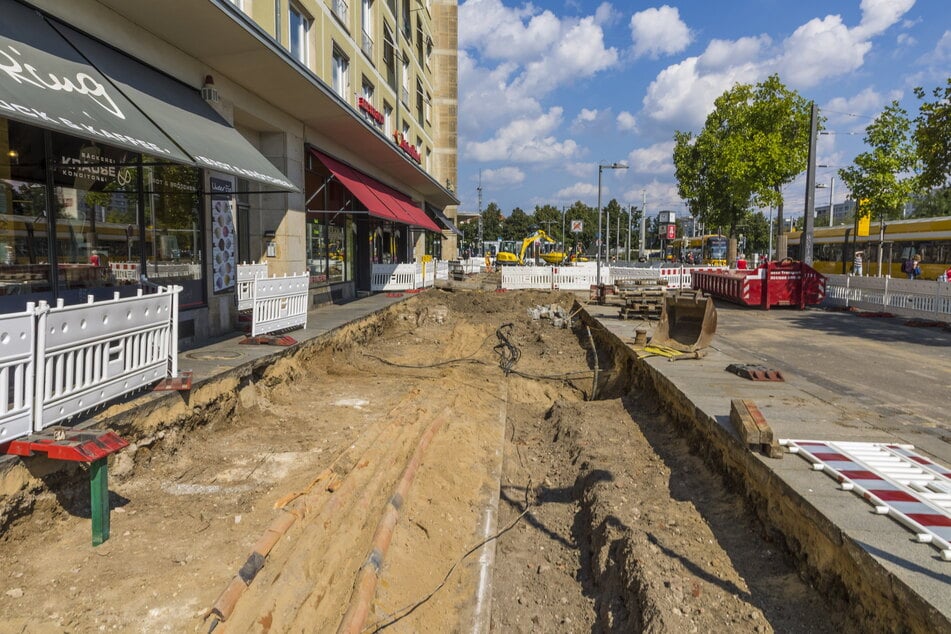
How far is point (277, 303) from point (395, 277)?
1181 centimetres

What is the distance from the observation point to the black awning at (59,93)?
4921mm

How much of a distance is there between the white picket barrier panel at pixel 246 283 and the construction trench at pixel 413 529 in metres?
2.71

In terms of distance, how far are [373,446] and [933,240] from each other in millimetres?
32235

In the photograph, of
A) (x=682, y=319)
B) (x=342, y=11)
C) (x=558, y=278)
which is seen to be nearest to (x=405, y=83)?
(x=342, y=11)

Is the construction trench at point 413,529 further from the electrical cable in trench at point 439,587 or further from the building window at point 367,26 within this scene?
the building window at point 367,26

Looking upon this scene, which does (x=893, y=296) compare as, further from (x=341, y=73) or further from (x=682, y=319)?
(x=341, y=73)

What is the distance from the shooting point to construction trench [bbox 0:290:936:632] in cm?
342

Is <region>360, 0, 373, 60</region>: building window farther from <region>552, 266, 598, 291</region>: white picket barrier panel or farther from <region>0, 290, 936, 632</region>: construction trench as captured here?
<region>0, 290, 936, 632</region>: construction trench

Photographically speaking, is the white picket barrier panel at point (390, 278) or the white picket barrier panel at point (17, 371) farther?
the white picket barrier panel at point (390, 278)

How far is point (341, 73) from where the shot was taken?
18.6 m

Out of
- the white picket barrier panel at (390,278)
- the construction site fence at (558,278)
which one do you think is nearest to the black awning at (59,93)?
the white picket barrier panel at (390,278)

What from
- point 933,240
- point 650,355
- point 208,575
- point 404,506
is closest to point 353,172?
point 650,355

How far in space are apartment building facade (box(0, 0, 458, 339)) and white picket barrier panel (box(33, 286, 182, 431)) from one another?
1.57 metres

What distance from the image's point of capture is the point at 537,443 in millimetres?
8023
